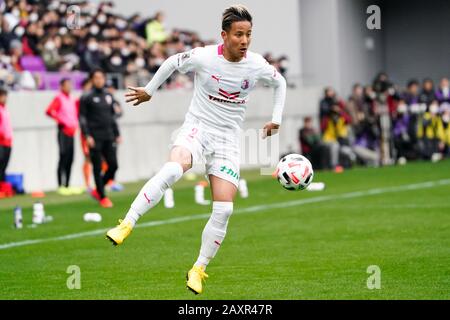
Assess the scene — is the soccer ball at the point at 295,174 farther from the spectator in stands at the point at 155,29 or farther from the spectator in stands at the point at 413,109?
the spectator in stands at the point at 413,109

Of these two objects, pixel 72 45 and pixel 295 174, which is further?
pixel 72 45

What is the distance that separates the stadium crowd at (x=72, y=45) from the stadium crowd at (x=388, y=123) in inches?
166

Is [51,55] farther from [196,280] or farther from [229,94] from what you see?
[196,280]

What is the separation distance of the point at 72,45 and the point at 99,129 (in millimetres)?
7540

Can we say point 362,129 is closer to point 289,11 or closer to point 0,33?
point 289,11

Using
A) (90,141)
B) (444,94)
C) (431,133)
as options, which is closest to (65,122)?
(90,141)

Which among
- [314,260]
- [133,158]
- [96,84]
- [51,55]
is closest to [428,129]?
[133,158]

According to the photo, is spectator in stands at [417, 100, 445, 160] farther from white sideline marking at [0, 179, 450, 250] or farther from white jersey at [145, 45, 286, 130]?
white jersey at [145, 45, 286, 130]

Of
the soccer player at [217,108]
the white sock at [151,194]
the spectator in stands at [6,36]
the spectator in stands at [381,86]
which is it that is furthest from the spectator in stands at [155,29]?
the white sock at [151,194]

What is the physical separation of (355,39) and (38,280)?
27.7m

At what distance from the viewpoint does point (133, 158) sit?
27.7 metres

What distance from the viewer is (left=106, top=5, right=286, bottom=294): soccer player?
10.3m

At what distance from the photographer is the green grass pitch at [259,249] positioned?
1046cm

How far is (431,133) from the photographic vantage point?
32062 millimetres
